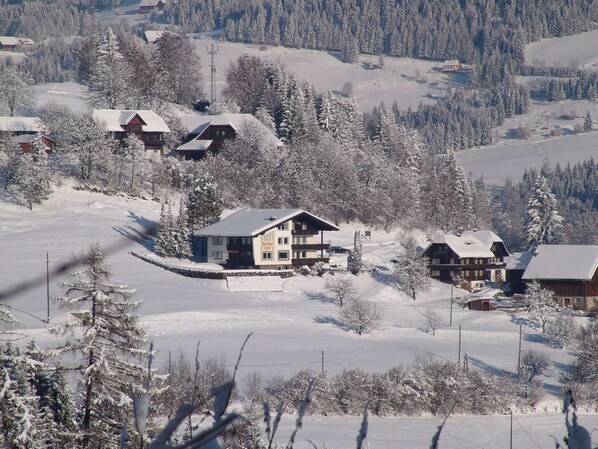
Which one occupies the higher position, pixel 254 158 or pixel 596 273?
pixel 254 158

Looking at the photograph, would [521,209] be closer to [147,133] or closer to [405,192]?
[405,192]

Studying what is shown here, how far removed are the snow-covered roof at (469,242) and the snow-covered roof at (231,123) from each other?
1460cm

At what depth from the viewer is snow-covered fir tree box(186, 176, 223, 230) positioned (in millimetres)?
57531

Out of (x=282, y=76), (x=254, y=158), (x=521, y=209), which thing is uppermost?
(x=282, y=76)

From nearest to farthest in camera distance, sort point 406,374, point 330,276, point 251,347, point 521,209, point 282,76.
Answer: point 406,374 < point 251,347 < point 330,276 < point 282,76 < point 521,209

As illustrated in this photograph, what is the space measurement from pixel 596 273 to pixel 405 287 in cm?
1181

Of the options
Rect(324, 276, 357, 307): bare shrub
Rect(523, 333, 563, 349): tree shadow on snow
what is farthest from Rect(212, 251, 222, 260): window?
Rect(523, 333, 563, 349): tree shadow on snow

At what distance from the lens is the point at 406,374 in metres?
38.8

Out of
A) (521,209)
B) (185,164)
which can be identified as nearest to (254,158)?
(185,164)

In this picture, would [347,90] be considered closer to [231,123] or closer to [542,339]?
[231,123]

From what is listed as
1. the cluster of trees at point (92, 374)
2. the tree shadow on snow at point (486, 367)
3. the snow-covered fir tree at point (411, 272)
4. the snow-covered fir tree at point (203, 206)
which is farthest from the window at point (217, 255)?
the cluster of trees at point (92, 374)

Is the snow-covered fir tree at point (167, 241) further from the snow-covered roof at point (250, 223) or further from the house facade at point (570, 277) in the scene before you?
the house facade at point (570, 277)

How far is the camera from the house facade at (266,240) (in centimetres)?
5512

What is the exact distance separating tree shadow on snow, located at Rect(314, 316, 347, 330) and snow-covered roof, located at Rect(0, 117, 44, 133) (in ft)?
87.3
